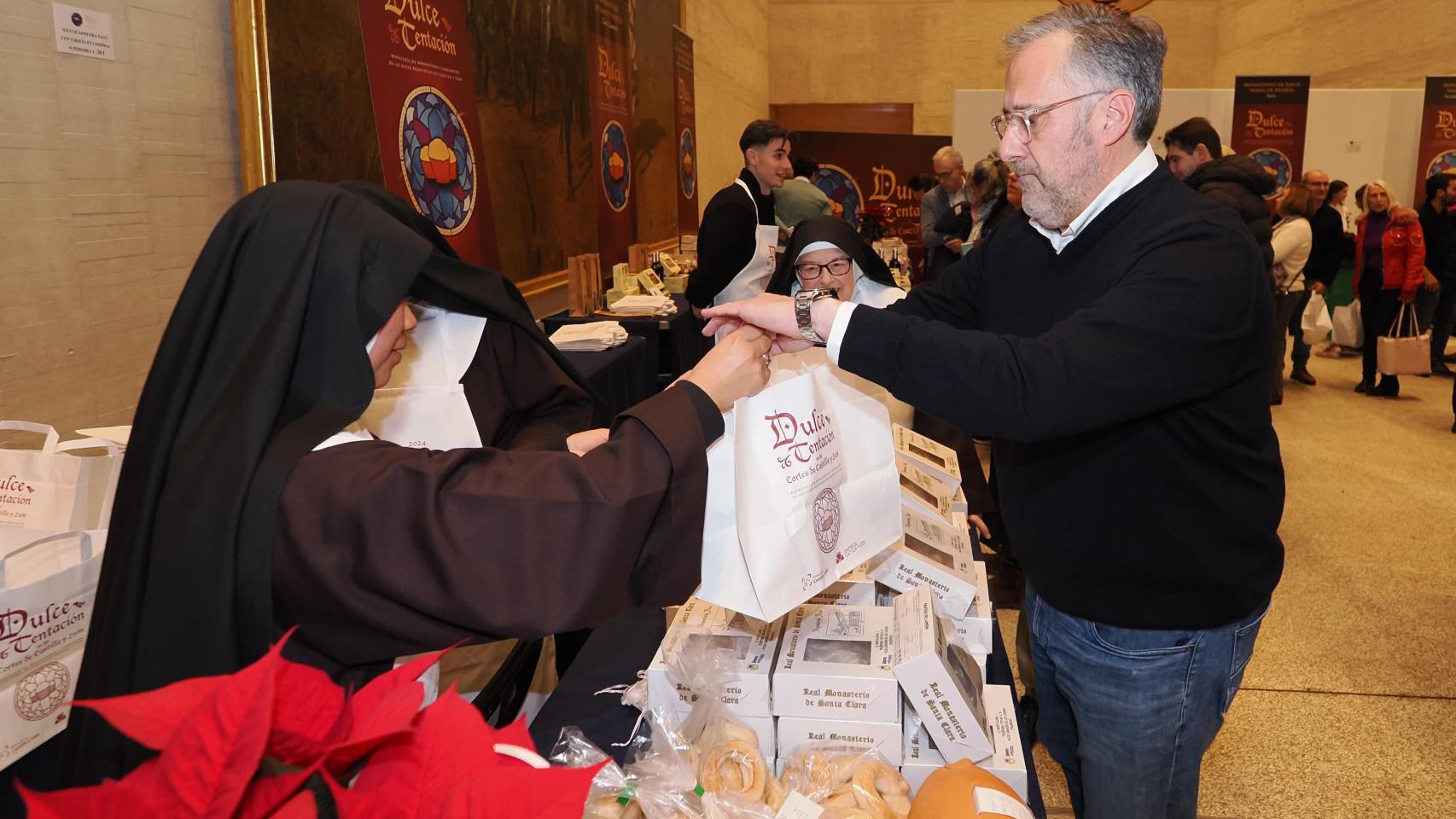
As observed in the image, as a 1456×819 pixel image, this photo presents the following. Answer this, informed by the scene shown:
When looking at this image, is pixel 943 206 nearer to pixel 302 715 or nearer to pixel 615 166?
pixel 615 166

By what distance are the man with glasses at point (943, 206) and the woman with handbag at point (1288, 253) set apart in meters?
2.37

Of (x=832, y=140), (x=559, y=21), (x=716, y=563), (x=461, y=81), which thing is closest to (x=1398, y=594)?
(x=716, y=563)

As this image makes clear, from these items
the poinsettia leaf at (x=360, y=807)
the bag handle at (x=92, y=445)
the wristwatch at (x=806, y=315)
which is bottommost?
the bag handle at (x=92, y=445)

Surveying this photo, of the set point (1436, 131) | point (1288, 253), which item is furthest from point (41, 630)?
point (1436, 131)

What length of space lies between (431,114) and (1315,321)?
7663 millimetres

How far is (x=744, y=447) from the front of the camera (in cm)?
135

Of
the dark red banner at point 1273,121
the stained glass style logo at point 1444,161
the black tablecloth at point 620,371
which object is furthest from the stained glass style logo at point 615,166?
the stained glass style logo at point 1444,161

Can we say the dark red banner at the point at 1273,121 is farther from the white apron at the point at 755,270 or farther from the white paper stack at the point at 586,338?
the white paper stack at the point at 586,338

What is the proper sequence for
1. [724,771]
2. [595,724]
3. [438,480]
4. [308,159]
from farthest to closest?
1. [308,159]
2. [595,724]
3. [724,771]
4. [438,480]

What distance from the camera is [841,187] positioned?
12.9 metres

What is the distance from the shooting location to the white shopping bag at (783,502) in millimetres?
1350

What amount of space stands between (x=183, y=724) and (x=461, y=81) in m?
4.66

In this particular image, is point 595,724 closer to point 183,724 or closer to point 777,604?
point 777,604

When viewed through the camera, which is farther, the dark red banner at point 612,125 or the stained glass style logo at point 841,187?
the stained glass style logo at point 841,187
